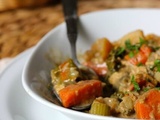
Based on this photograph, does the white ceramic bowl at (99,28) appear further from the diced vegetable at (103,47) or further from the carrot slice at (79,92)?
the carrot slice at (79,92)

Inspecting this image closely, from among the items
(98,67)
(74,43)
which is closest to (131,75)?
(98,67)

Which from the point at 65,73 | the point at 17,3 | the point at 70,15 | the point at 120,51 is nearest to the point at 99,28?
the point at 70,15

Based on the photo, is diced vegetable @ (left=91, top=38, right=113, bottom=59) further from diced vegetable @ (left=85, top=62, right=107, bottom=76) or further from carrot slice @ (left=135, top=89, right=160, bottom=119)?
carrot slice @ (left=135, top=89, right=160, bottom=119)

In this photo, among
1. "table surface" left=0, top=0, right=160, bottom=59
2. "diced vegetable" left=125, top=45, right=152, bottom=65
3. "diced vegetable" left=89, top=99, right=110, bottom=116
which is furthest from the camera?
"table surface" left=0, top=0, right=160, bottom=59

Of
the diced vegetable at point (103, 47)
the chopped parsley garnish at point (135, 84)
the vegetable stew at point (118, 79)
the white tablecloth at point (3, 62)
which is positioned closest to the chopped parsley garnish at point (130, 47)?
the vegetable stew at point (118, 79)

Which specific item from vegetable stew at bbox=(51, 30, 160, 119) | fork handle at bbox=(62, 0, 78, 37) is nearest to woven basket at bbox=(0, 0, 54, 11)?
fork handle at bbox=(62, 0, 78, 37)

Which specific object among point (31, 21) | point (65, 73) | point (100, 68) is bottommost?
point (31, 21)

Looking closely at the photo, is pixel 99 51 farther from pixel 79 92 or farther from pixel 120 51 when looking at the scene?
pixel 79 92
